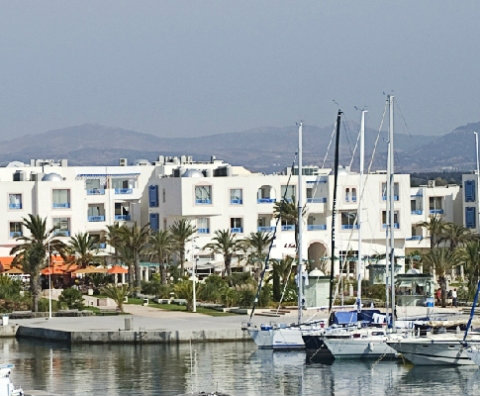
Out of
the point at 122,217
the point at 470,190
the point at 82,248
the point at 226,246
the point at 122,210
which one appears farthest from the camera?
the point at 470,190

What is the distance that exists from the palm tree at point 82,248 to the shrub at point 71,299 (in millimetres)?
10161

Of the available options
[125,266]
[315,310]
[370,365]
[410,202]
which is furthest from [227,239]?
[370,365]

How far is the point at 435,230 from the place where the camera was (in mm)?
94812

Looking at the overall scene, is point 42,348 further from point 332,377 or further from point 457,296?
point 457,296

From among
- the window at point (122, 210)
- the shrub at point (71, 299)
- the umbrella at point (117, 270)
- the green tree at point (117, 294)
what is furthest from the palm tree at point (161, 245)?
the green tree at point (117, 294)

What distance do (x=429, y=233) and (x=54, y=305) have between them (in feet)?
119

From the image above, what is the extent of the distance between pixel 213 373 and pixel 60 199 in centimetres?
4425

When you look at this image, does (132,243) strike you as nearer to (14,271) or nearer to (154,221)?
(14,271)

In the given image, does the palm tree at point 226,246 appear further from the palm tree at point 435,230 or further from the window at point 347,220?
the palm tree at point 435,230

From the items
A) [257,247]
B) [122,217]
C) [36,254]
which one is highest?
[122,217]

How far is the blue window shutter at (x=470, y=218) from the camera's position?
100812 mm

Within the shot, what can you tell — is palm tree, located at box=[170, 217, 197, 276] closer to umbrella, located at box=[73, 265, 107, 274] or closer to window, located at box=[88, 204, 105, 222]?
umbrella, located at box=[73, 265, 107, 274]

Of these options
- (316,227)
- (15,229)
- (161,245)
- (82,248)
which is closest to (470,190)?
(316,227)

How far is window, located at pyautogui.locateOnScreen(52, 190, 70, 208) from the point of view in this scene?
9325 centimetres
